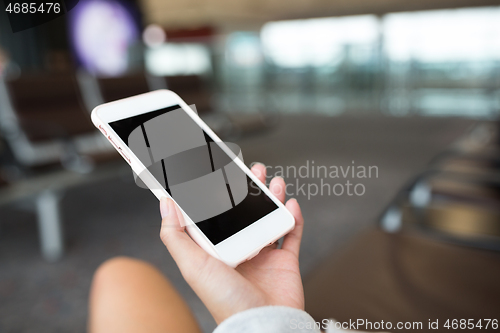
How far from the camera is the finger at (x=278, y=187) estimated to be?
0.49 m

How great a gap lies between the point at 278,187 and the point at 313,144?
325cm

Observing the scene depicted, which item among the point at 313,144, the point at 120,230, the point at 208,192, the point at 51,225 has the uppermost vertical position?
the point at 208,192

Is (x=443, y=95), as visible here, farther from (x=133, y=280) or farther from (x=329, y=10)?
(x=133, y=280)

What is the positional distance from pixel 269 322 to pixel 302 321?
38 millimetres

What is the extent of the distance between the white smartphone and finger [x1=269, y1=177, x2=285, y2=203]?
0.05ft

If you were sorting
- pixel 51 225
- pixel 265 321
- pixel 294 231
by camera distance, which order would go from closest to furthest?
1. pixel 265 321
2. pixel 294 231
3. pixel 51 225

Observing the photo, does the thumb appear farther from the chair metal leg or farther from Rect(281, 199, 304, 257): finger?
the chair metal leg

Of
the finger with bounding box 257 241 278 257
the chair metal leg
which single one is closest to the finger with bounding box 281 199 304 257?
the finger with bounding box 257 241 278 257

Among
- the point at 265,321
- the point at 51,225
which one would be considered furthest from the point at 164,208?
the point at 51,225

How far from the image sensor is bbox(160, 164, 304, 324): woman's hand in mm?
368

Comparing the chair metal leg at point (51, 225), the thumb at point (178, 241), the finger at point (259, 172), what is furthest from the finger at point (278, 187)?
the chair metal leg at point (51, 225)

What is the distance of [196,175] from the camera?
1.29ft

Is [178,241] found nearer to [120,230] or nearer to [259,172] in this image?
[259,172]

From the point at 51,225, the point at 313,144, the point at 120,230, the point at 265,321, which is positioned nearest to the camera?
the point at 265,321
